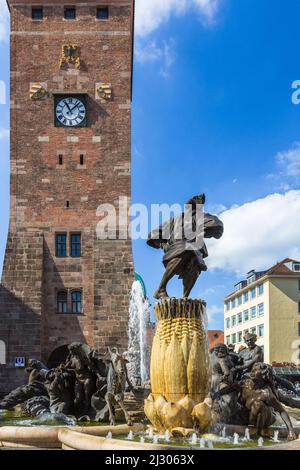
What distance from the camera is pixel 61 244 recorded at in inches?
1326

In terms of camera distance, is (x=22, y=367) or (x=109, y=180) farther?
(x=109, y=180)

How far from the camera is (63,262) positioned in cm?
3350

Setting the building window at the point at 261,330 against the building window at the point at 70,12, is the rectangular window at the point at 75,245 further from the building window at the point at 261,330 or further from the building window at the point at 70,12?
the building window at the point at 261,330

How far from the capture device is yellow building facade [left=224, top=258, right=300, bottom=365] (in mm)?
55531

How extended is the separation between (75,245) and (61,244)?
29.9 inches

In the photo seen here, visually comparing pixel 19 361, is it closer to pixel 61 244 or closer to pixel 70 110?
pixel 61 244

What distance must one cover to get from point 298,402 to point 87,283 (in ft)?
71.7

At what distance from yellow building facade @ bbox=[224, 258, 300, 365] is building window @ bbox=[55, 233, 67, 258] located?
86.2 ft

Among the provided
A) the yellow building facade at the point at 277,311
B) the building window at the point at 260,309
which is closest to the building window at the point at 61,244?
the yellow building facade at the point at 277,311

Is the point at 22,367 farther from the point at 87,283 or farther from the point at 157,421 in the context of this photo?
the point at 157,421

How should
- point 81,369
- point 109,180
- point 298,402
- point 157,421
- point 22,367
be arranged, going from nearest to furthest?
point 157,421
point 298,402
point 81,369
point 22,367
point 109,180

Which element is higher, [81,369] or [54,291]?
[54,291]

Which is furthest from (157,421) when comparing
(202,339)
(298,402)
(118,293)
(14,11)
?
(14,11)

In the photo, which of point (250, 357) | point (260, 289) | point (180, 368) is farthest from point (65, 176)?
point (260, 289)
